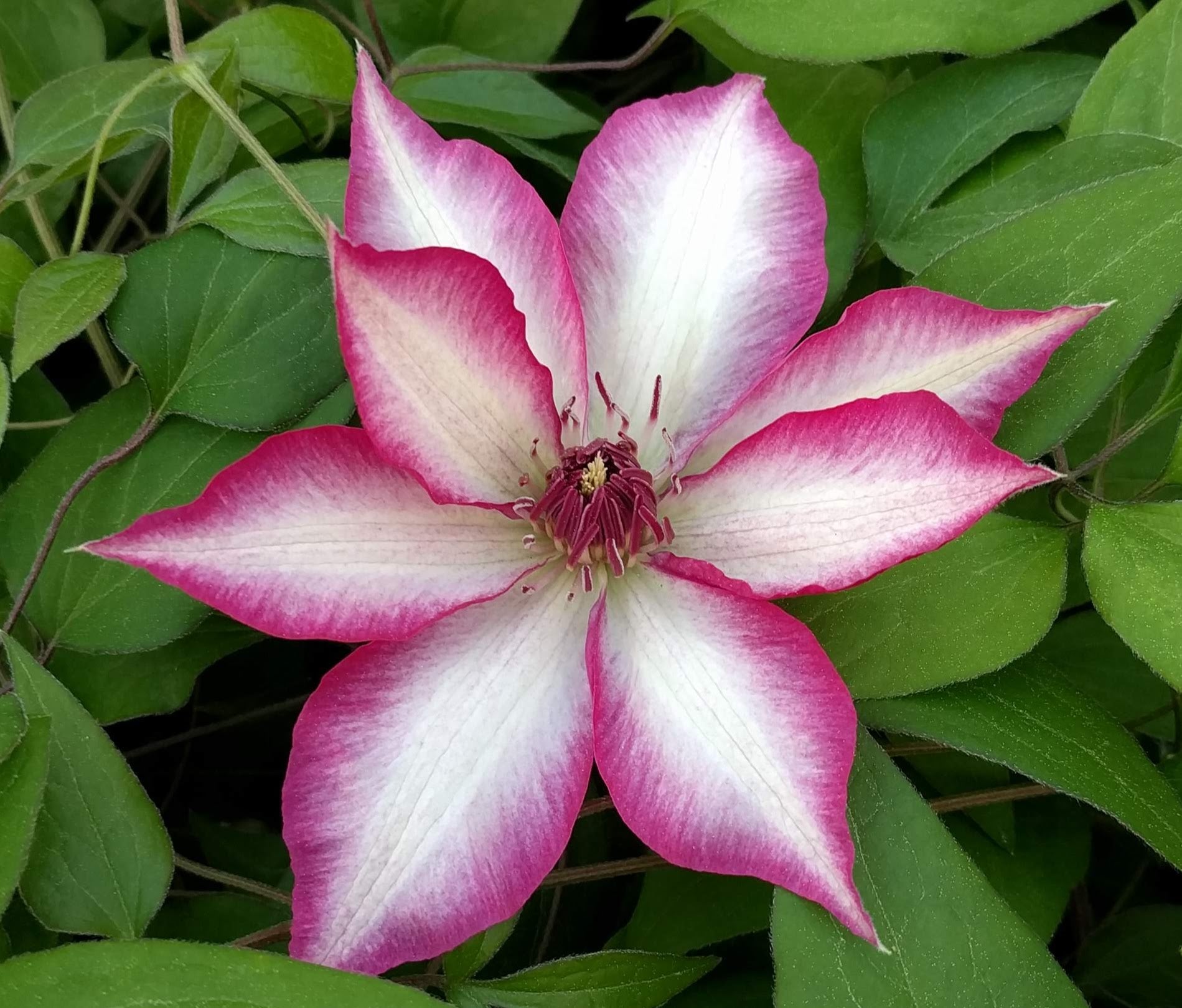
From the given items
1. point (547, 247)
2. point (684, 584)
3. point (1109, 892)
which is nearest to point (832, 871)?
point (684, 584)

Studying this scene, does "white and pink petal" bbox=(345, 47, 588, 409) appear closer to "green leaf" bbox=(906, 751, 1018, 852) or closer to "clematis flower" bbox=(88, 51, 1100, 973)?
"clematis flower" bbox=(88, 51, 1100, 973)

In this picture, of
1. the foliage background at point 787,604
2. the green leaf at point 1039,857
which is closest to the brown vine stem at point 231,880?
the foliage background at point 787,604

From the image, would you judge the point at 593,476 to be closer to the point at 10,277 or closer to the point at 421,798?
the point at 421,798

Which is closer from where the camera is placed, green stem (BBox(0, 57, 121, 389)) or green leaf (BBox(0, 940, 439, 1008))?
green leaf (BBox(0, 940, 439, 1008))

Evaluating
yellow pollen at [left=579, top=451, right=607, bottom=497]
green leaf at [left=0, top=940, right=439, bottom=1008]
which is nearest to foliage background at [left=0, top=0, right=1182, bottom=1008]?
green leaf at [left=0, top=940, right=439, bottom=1008]

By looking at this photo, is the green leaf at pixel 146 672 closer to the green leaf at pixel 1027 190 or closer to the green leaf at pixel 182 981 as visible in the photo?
the green leaf at pixel 182 981

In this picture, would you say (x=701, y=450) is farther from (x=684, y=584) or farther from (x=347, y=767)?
(x=347, y=767)
